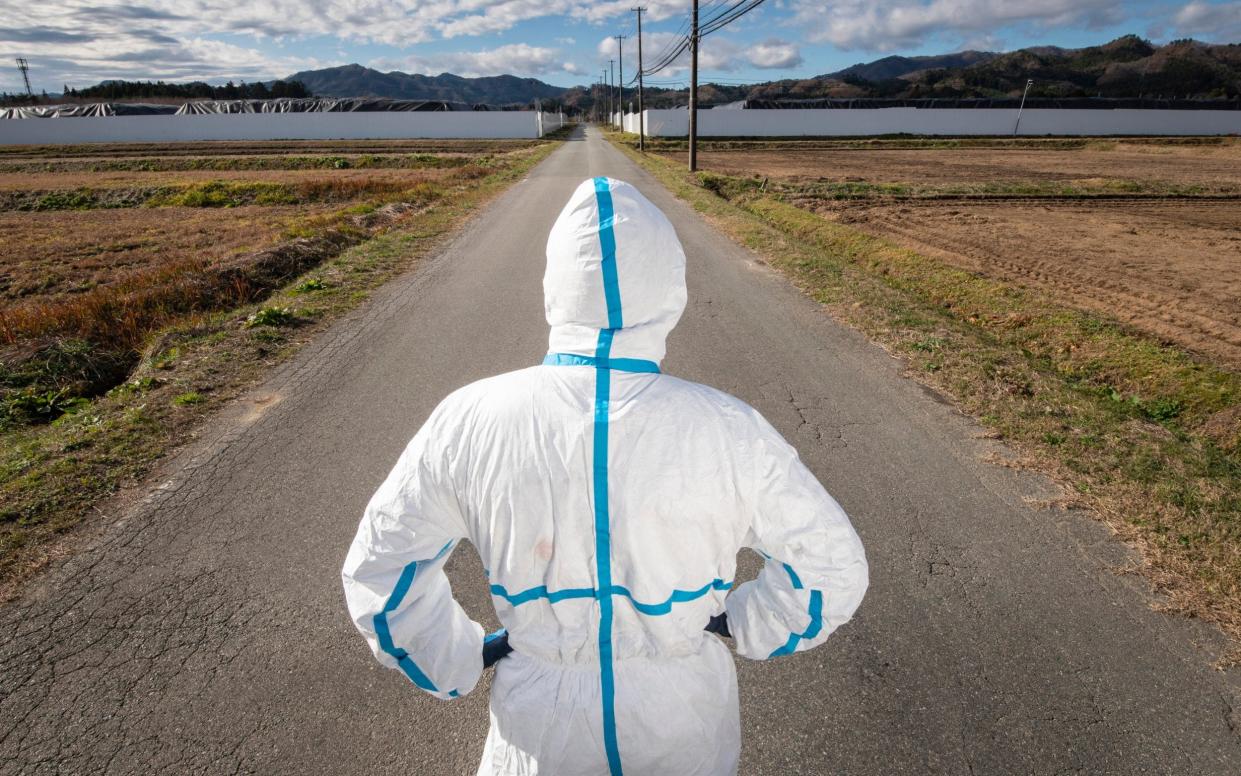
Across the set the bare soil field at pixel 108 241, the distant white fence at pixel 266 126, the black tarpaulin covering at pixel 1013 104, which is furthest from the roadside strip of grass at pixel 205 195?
the black tarpaulin covering at pixel 1013 104

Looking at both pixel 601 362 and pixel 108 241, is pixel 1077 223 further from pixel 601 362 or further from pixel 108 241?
pixel 108 241

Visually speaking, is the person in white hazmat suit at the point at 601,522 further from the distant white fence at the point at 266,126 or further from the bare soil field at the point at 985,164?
the distant white fence at the point at 266,126

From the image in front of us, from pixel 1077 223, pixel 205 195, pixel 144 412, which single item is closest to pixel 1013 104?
pixel 1077 223

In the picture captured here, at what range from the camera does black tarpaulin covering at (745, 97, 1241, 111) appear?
62.6 m

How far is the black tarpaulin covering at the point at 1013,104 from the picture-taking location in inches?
2464

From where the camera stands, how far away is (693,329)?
693 cm

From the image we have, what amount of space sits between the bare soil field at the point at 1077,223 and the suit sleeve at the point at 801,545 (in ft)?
25.3

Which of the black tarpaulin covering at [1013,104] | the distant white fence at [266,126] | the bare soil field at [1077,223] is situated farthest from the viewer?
the distant white fence at [266,126]

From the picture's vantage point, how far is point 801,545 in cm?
124

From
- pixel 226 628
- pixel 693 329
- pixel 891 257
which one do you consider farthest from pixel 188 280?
pixel 891 257

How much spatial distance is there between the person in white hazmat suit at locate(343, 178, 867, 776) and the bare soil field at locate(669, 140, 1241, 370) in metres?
7.85

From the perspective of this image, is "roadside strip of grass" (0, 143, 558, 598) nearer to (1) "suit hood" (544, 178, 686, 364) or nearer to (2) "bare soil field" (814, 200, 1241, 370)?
(1) "suit hood" (544, 178, 686, 364)

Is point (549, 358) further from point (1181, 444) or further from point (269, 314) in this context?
point (269, 314)

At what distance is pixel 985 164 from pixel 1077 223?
20543mm
